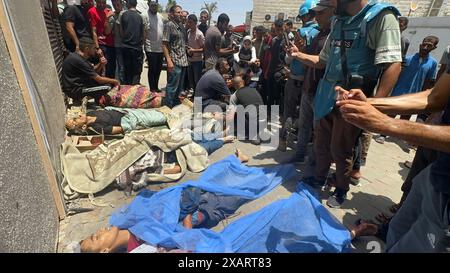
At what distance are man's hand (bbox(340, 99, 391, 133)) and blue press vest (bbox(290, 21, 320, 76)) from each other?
2.51 m

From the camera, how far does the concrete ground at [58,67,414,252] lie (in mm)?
2477

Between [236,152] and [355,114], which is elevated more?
[355,114]

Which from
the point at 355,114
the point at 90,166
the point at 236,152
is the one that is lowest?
the point at 236,152

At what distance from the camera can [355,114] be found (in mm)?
1286

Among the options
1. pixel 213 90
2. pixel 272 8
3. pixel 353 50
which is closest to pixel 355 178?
pixel 353 50

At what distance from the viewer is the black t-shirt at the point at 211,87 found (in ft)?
15.2

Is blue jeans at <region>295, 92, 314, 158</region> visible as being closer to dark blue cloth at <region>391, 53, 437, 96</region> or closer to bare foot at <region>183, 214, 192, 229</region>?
bare foot at <region>183, 214, 192, 229</region>

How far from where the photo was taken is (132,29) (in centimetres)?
546

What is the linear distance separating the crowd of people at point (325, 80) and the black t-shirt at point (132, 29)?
0.06ft

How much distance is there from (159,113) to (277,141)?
1933 millimetres

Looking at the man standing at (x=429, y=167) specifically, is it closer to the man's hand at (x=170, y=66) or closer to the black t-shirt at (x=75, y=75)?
the black t-shirt at (x=75, y=75)

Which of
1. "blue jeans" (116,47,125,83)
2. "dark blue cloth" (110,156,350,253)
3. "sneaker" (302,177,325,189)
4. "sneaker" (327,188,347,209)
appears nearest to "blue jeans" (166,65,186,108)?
"blue jeans" (116,47,125,83)
